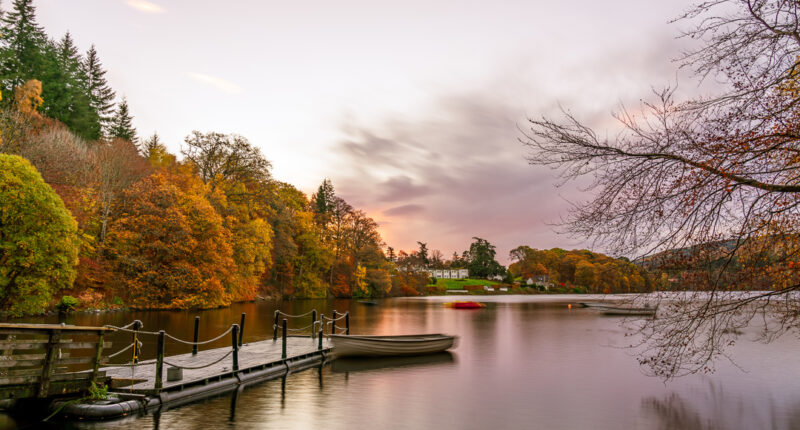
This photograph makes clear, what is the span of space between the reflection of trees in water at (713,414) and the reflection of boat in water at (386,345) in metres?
10.6

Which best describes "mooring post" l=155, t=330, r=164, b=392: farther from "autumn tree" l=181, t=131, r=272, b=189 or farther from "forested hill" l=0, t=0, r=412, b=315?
"autumn tree" l=181, t=131, r=272, b=189

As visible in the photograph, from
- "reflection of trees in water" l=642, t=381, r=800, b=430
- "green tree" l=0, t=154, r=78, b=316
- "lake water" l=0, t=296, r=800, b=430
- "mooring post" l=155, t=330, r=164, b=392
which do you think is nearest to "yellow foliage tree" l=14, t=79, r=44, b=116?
"green tree" l=0, t=154, r=78, b=316

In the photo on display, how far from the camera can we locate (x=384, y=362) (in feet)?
73.5

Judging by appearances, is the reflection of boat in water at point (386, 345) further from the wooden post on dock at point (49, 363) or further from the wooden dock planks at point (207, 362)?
the wooden post on dock at point (49, 363)

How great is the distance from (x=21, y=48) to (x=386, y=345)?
66.2 metres

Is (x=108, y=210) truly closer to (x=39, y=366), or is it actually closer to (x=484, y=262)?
(x=39, y=366)

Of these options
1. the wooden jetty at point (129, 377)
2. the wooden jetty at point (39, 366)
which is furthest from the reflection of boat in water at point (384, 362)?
the wooden jetty at point (39, 366)

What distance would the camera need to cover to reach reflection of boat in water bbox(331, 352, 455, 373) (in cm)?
2070

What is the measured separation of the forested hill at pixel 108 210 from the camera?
2708cm

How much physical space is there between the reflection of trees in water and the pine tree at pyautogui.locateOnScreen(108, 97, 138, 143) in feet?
270

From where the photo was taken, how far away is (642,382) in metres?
19.5

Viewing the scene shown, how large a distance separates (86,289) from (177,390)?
1230 inches

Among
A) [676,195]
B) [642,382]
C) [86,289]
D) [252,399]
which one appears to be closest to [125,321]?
[86,289]

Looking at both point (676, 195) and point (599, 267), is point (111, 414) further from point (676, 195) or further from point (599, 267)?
point (676, 195)
